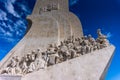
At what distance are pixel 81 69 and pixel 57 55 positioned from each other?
4.78 feet

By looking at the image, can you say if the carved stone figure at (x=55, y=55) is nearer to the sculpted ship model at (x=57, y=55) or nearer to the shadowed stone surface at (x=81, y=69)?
the sculpted ship model at (x=57, y=55)

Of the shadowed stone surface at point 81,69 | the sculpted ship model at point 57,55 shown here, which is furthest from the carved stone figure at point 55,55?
the shadowed stone surface at point 81,69

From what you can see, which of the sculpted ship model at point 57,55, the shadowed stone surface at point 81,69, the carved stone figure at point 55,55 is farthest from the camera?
the carved stone figure at point 55,55

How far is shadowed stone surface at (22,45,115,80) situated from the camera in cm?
786

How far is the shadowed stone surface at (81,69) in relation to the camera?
7.86 m

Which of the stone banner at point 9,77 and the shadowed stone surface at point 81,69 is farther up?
the shadowed stone surface at point 81,69

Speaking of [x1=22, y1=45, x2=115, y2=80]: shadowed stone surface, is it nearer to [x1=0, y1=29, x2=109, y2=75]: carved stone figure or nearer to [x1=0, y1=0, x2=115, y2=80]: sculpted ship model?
[x1=0, y1=0, x2=115, y2=80]: sculpted ship model

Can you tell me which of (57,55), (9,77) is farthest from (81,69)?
(9,77)

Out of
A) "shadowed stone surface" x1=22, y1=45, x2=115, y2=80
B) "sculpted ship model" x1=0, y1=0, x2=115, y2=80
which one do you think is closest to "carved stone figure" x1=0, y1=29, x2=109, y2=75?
"sculpted ship model" x1=0, y1=0, x2=115, y2=80

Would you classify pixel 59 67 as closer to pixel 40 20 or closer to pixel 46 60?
pixel 46 60

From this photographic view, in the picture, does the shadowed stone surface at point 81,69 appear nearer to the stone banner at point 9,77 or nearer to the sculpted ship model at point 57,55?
the sculpted ship model at point 57,55

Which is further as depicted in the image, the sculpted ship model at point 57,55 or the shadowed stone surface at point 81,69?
the sculpted ship model at point 57,55

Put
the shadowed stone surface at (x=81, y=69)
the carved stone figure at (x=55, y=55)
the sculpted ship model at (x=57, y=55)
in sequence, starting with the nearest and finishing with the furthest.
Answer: the shadowed stone surface at (x=81, y=69)
the sculpted ship model at (x=57, y=55)
the carved stone figure at (x=55, y=55)

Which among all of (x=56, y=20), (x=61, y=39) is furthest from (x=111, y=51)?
(x=56, y=20)
